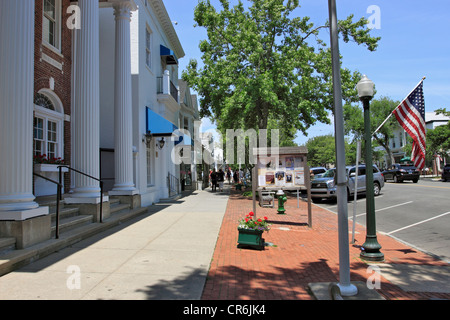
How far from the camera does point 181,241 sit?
698 centimetres

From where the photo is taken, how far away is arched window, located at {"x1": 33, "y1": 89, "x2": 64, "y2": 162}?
28.7ft

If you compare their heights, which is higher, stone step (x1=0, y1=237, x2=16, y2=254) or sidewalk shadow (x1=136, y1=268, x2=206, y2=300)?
stone step (x1=0, y1=237, x2=16, y2=254)

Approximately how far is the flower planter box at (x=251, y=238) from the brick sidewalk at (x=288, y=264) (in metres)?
0.13

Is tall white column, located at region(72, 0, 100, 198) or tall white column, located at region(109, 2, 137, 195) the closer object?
tall white column, located at region(72, 0, 100, 198)

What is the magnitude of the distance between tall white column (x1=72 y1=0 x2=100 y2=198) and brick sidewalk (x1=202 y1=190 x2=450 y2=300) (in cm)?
388

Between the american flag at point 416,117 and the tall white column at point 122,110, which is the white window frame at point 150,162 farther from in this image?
the american flag at point 416,117

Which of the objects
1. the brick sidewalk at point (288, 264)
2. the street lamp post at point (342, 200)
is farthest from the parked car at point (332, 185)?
the street lamp post at point (342, 200)

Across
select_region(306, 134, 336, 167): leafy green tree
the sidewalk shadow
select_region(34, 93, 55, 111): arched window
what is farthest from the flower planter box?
select_region(306, 134, 336, 167): leafy green tree

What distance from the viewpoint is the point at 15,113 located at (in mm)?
5461

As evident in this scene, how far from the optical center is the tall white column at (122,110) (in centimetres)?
1075

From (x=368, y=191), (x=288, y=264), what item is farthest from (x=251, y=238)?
(x=368, y=191)

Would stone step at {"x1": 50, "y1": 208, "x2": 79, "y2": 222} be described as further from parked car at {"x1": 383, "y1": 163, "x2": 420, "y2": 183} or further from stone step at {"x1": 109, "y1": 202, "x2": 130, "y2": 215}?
parked car at {"x1": 383, "y1": 163, "x2": 420, "y2": 183}

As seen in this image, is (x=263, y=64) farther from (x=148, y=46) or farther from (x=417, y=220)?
(x=417, y=220)
